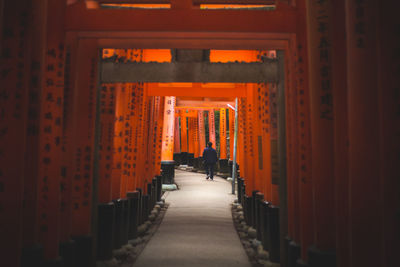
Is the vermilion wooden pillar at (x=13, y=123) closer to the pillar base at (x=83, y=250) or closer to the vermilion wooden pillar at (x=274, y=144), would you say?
the pillar base at (x=83, y=250)

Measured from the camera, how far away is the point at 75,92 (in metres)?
3.42

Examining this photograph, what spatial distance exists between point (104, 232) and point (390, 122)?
137 inches

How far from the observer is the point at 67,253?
3145 millimetres

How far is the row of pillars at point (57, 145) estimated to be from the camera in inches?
79.8

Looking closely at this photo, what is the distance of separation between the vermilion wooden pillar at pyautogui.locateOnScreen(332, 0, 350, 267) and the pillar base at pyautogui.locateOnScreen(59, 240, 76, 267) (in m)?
2.37

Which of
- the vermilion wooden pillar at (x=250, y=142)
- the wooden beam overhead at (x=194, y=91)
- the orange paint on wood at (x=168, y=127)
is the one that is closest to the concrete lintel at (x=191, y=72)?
the vermilion wooden pillar at (x=250, y=142)

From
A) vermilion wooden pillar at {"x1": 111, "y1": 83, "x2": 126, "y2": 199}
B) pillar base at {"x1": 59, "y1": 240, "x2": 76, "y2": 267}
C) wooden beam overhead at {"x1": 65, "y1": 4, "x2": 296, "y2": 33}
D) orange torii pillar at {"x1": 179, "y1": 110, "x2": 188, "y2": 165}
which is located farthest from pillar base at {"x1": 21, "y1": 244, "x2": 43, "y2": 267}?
orange torii pillar at {"x1": 179, "y1": 110, "x2": 188, "y2": 165}

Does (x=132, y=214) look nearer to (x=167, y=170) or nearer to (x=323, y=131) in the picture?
(x=323, y=131)

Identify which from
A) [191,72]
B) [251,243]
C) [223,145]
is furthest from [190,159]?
[191,72]

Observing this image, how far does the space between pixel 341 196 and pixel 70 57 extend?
2848 mm

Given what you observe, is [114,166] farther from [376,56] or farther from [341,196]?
[376,56]

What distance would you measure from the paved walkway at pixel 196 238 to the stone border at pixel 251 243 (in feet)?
0.34

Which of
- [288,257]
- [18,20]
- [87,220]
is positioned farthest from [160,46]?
[288,257]

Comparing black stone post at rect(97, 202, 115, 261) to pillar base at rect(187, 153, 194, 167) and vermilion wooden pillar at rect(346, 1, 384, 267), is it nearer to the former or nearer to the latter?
vermilion wooden pillar at rect(346, 1, 384, 267)
